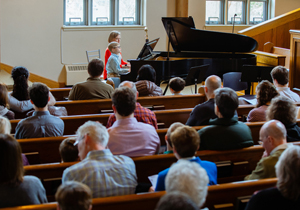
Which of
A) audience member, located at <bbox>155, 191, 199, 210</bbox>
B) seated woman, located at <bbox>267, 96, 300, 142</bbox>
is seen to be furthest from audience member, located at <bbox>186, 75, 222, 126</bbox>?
audience member, located at <bbox>155, 191, 199, 210</bbox>

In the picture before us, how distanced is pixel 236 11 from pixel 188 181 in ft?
30.2

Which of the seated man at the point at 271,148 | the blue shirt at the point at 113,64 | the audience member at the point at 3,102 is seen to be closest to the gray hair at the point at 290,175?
the seated man at the point at 271,148

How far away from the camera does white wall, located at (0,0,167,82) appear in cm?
825

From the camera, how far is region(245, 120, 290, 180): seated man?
2.28 meters

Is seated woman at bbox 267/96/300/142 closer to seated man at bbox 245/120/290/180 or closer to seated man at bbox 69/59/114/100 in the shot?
seated man at bbox 245/120/290/180

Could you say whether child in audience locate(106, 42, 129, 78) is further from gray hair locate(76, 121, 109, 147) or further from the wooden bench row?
gray hair locate(76, 121, 109, 147)

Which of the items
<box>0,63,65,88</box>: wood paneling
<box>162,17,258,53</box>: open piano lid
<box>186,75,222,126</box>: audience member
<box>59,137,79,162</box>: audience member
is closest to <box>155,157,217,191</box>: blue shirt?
<box>59,137,79,162</box>: audience member

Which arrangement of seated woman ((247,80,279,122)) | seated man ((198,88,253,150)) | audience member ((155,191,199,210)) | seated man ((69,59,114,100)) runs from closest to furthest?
audience member ((155,191,199,210))
seated man ((198,88,253,150))
seated woman ((247,80,279,122))
seated man ((69,59,114,100))

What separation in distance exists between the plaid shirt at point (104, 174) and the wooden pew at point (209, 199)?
0.63 feet

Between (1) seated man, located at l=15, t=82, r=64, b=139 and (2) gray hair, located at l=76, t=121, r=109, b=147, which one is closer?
(2) gray hair, located at l=76, t=121, r=109, b=147

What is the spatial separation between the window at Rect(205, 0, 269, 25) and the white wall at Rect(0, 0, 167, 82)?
156 cm

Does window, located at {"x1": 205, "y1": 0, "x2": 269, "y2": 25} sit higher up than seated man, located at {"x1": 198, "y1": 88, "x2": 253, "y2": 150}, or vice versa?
window, located at {"x1": 205, "y1": 0, "x2": 269, "y2": 25}

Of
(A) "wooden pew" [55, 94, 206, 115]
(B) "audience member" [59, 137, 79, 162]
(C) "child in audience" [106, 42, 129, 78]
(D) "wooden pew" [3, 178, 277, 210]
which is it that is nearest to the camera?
(D) "wooden pew" [3, 178, 277, 210]

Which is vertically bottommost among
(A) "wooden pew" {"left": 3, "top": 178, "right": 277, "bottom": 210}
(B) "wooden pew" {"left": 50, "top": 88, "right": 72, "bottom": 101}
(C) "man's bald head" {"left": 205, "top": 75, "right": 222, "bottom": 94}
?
(A) "wooden pew" {"left": 3, "top": 178, "right": 277, "bottom": 210}
